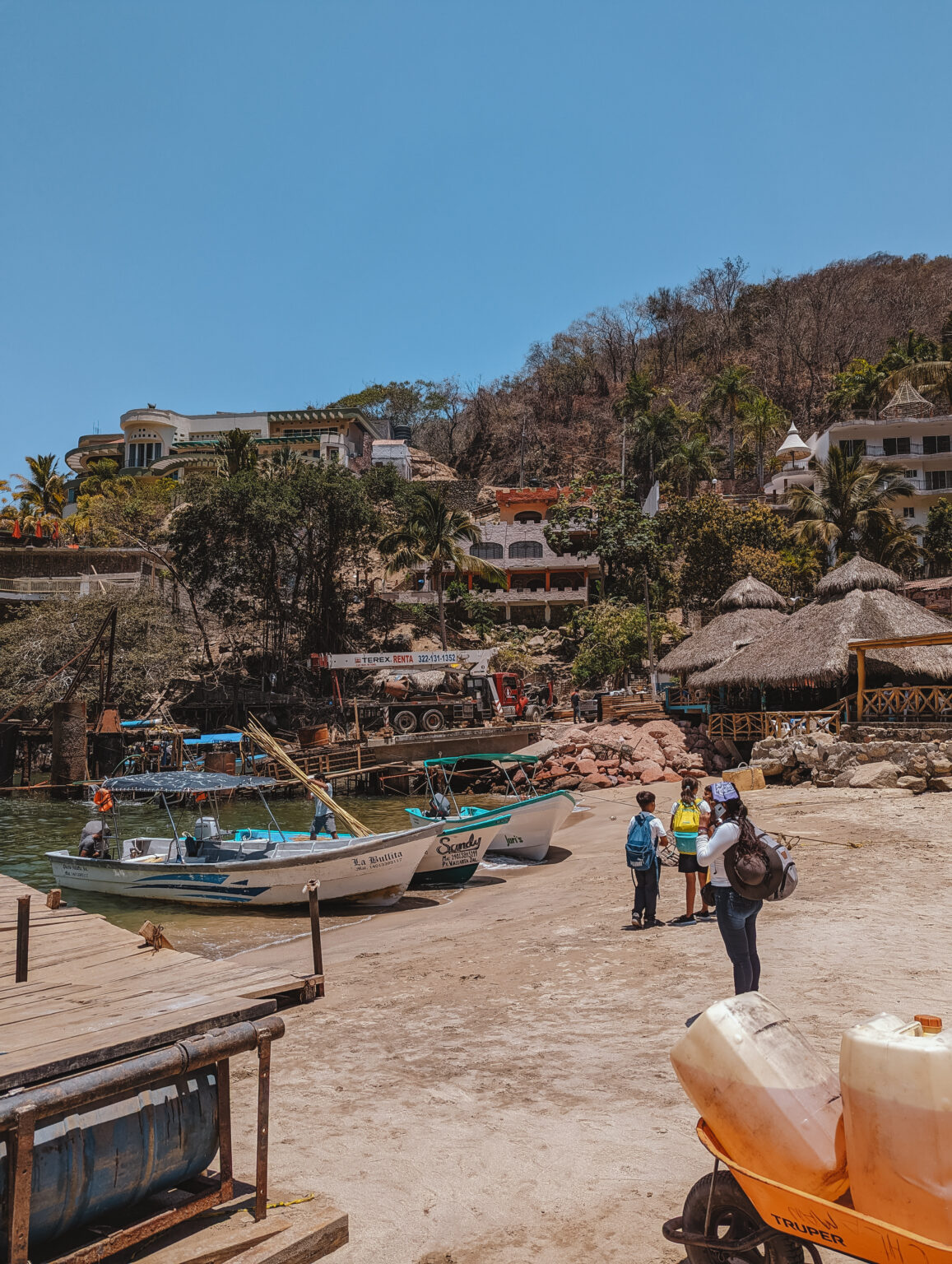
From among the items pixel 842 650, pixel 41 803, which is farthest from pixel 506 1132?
pixel 41 803

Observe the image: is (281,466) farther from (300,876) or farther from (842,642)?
(300,876)

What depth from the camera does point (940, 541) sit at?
162 ft

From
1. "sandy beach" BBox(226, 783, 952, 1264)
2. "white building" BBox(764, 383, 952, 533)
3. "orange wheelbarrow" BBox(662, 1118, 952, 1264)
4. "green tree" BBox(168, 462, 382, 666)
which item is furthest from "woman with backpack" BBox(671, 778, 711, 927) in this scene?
"white building" BBox(764, 383, 952, 533)

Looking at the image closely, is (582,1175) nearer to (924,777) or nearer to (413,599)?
(924,777)

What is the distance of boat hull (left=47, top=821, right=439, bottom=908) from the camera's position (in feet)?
52.2

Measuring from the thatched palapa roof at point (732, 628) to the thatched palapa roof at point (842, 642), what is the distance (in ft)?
5.86

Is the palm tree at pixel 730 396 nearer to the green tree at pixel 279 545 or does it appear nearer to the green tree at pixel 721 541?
the green tree at pixel 721 541

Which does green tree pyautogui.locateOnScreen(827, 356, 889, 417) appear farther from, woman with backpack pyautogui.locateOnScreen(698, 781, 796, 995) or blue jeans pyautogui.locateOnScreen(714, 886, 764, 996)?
blue jeans pyautogui.locateOnScreen(714, 886, 764, 996)

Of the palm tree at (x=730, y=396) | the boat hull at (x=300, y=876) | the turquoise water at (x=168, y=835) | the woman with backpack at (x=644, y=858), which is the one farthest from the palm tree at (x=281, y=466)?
the woman with backpack at (x=644, y=858)

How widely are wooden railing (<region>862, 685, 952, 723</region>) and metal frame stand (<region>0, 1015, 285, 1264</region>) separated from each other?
78.6 feet

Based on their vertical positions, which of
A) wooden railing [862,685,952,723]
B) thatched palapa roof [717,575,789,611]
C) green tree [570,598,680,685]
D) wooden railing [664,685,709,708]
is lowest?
wooden railing [664,685,709,708]

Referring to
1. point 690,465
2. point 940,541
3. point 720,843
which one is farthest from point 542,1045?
point 690,465

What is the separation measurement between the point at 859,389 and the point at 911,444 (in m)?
8.09

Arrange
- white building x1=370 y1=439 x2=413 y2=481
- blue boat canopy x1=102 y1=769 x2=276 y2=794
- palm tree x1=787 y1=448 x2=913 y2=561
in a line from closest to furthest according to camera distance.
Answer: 1. blue boat canopy x1=102 y1=769 x2=276 y2=794
2. palm tree x1=787 y1=448 x2=913 y2=561
3. white building x1=370 y1=439 x2=413 y2=481
